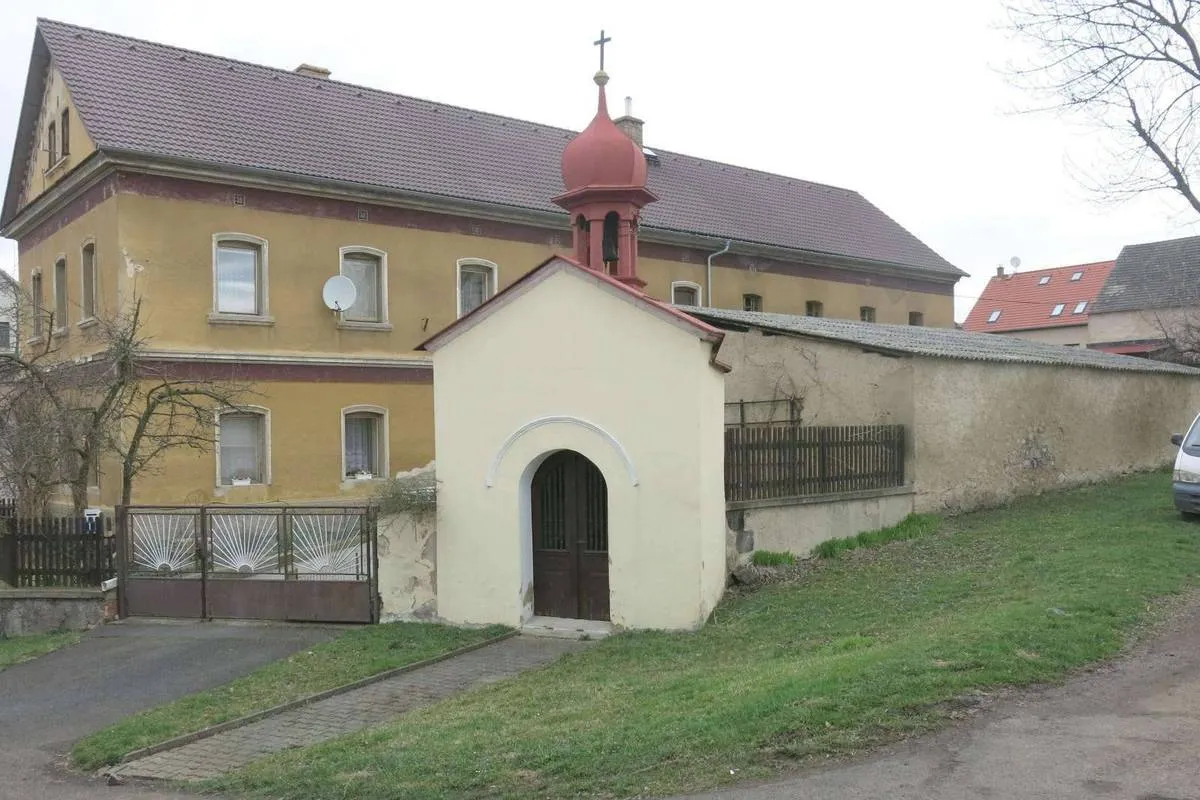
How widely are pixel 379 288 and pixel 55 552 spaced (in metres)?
9.65

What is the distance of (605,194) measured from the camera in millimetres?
14227

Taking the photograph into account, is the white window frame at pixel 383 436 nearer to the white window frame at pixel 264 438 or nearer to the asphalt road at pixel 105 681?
the white window frame at pixel 264 438

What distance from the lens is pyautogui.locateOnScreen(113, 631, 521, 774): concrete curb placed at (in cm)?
881

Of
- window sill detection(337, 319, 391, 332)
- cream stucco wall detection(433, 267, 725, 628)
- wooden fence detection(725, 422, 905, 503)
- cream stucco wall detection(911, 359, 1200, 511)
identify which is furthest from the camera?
window sill detection(337, 319, 391, 332)

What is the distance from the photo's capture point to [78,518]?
14805 mm

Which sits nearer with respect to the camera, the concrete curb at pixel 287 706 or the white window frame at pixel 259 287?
the concrete curb at pixel 287 706

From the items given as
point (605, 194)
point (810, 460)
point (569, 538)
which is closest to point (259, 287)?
point (605, 194)

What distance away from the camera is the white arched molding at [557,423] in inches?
472

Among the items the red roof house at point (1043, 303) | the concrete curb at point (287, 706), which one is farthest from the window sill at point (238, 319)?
the red roof house at point (1043, 303)

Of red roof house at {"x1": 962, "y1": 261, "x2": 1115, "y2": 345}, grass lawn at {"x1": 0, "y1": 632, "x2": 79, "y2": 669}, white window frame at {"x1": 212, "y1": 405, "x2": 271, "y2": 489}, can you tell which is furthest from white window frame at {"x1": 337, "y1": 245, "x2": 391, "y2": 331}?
red roof house at {"x1": 962, "y1": 261, "x2": 1115, "y2": 345}

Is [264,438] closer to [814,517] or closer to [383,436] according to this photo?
[383,436]

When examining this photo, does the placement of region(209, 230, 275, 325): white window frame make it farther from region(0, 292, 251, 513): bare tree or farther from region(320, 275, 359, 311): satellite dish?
region(0, 292, 251, 513): bare tree

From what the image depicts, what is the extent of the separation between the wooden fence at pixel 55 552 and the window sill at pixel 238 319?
6.24 m

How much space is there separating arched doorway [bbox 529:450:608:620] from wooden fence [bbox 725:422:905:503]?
5.56 feet
